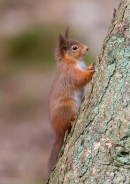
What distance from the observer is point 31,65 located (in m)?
8.62

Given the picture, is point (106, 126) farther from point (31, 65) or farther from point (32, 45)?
point (32, 45)

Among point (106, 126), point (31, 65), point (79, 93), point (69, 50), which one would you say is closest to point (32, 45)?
point (31, 65)

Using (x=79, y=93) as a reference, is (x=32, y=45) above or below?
above

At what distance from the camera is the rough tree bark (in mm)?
2820

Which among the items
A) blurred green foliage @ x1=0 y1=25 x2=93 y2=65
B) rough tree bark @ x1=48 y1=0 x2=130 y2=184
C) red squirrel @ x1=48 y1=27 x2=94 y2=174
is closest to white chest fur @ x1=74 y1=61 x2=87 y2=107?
red squirrel @ x1=48 y1=27 x2=94 y2=174

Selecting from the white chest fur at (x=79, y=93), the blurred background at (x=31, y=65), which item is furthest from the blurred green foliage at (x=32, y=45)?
the white chest fur at (x=79, y=93)

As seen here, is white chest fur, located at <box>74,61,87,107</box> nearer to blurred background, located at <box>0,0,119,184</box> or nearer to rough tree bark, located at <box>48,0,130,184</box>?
rough tree bark, located at <box>48,0,130,184</box>

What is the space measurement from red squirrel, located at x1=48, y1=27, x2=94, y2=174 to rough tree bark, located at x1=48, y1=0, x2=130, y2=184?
368 millimetres

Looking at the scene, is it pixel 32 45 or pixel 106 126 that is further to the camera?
pixel 32 45

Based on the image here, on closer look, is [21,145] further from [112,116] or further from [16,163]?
[112,116]

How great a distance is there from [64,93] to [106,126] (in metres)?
0.76

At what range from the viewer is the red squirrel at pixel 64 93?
354cm

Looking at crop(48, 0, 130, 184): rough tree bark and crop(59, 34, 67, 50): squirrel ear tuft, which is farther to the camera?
crop(59, 34, 67, 50): squirrel ear tuft

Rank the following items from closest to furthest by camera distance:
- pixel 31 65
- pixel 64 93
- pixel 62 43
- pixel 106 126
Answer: pixel 106 126, pixel 64 93, pixel 62 43, pixel 31 65
